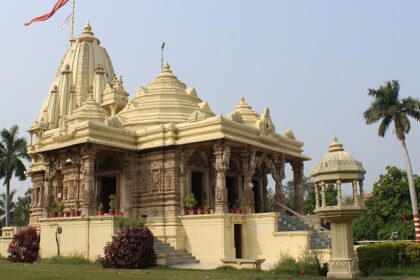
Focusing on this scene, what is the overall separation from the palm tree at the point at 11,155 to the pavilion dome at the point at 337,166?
35.9 meters

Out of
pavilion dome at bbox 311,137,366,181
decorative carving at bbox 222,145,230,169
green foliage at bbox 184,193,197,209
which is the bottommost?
green foliage at bbox 184,193,197,209

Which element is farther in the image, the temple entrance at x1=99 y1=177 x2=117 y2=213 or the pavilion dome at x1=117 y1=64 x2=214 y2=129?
the temple entrance at x1=99 y1=177 x2=117 y2=213

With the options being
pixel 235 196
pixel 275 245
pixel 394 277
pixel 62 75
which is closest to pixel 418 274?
pixel 394 277

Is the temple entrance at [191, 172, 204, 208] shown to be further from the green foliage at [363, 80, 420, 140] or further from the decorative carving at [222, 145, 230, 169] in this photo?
the green foliage at [363, 80, 420, 140]

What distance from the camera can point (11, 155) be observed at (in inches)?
1786

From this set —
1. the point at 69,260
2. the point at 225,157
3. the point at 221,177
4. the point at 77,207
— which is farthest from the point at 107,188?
the point at 225,157

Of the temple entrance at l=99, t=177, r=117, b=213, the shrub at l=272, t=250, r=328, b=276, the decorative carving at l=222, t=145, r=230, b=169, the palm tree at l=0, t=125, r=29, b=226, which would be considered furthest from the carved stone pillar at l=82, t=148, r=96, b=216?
the palm tree at l=0, t=125, r=29, b=226

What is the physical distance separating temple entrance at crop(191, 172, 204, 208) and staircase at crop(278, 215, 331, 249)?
4497 mm

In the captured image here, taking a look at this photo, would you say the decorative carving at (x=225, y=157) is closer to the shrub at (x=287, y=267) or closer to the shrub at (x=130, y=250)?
the shrub at (x=130, y=250)

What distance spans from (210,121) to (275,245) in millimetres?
6361

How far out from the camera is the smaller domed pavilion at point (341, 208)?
14.5m

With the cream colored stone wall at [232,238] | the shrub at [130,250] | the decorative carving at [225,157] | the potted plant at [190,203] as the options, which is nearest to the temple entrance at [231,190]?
the potted plant at [190,203]

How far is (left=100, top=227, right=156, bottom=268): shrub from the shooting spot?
19562mm

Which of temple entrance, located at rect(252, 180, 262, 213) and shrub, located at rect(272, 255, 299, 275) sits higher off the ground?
temple entrance, located at rect(252, 180, 262, 213)
